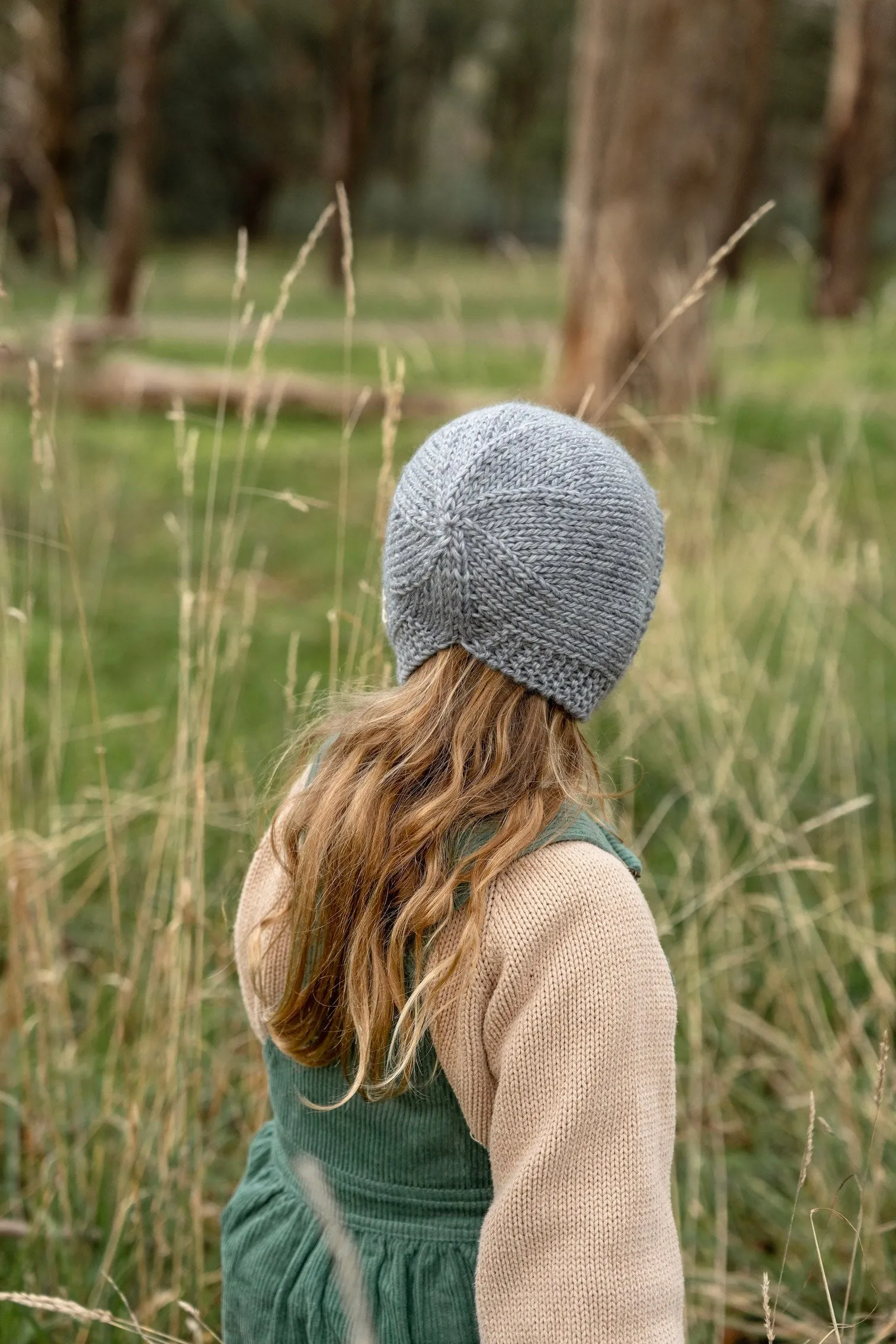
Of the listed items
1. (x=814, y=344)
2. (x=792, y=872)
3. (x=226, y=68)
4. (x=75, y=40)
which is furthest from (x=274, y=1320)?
(x=226, y=68)

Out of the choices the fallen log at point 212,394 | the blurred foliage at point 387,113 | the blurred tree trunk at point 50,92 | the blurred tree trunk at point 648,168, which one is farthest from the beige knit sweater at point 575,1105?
the blurred foliage at point 387,113

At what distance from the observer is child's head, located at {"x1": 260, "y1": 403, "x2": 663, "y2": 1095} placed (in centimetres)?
117

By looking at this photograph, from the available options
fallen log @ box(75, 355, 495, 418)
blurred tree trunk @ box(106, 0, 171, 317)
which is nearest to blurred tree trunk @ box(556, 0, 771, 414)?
fallen log @ box(75, 355, 495, 418)

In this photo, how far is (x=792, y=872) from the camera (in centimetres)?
298

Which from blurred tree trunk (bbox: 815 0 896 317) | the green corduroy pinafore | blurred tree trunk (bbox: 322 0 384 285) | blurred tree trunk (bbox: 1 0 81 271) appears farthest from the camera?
blurred tree trunk (bbox: 322 0 384 285)

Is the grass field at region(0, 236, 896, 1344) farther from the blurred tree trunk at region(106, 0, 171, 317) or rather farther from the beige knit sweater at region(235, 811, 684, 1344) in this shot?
the blurred tree trunk at region(106, 0, 171, 317)

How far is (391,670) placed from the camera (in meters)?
1.80

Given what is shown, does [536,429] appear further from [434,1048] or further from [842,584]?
[842,584]

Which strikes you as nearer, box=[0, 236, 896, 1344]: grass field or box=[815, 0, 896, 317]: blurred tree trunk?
box=[0, 236, 896, 1344]: grass field

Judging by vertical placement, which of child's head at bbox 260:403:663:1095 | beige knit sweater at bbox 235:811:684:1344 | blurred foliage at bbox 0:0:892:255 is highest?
child's head at bbox 260:403:663:1095

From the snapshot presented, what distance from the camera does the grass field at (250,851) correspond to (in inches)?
72.5

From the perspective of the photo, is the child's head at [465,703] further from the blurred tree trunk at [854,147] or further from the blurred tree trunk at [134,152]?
the blurred tree trunk at [854,147]

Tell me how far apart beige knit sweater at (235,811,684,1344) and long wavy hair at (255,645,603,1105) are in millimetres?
39

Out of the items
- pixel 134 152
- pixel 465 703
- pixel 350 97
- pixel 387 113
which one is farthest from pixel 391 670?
pixel 387 113
